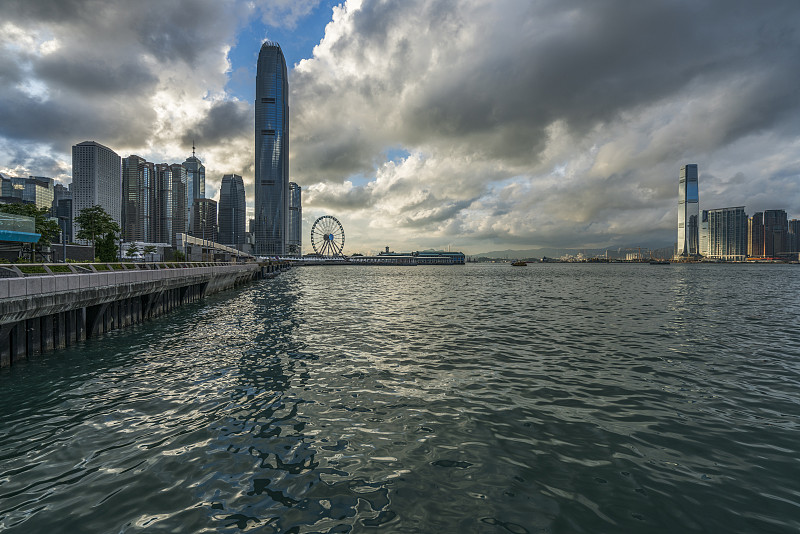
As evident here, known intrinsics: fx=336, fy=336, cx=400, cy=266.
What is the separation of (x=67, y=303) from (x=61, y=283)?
133 centimetres

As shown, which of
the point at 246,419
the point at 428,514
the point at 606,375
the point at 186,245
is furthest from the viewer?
the point at 186,245

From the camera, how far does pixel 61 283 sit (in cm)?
1825

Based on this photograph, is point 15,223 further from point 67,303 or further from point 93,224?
point 93,224

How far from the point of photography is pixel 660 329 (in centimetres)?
Result: 2508

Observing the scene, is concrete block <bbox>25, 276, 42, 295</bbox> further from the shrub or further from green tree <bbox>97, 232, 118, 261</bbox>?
green tree <bbox>97, 232, 118, 261</bbox>

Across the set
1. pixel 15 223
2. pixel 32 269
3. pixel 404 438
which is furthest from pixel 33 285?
pixel 15 223

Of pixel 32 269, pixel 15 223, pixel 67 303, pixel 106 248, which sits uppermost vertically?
pixel 15 223

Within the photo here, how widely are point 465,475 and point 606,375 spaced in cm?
1041

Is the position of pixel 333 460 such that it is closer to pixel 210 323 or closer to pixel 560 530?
pixel 560 530

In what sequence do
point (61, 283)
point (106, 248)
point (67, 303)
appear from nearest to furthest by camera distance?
point (61, 283), point (67, 303), point (106, 248)

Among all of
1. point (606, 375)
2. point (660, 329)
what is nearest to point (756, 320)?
point (660, 329)

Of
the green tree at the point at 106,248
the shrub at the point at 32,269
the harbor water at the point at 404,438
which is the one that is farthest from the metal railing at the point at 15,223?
the green tree at the point at 106,248

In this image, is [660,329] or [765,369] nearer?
[765,369]

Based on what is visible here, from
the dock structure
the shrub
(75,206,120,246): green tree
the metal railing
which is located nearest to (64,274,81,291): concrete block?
the dock structure
